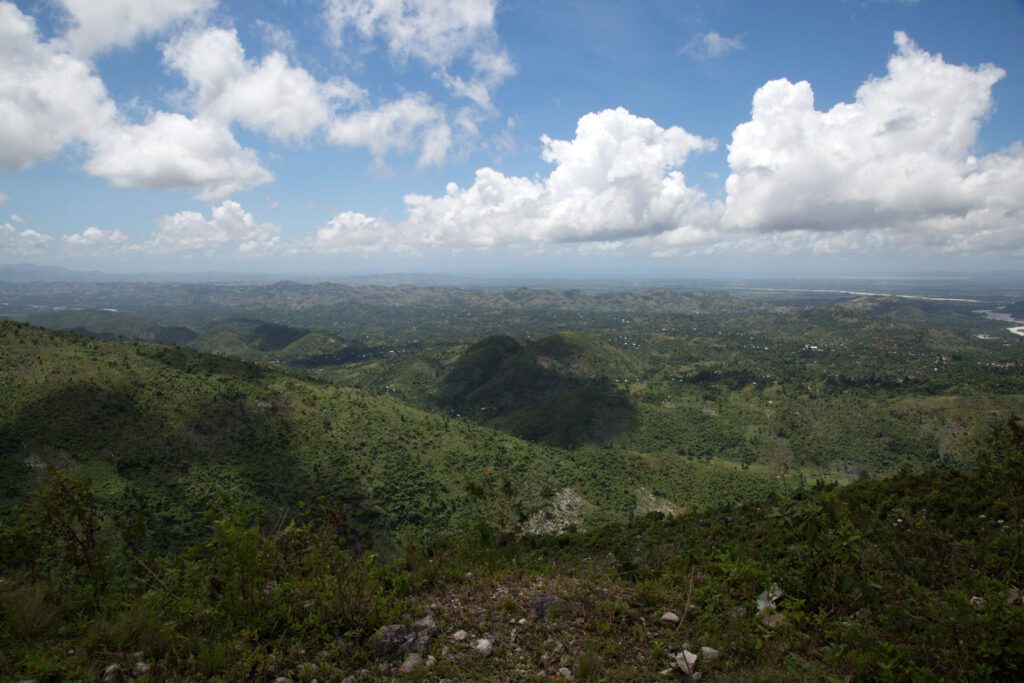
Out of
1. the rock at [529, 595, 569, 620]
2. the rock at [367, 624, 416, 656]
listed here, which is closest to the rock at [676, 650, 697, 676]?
the rock at [529, 595, 569, 620]

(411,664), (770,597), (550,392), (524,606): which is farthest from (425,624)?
(550,392)

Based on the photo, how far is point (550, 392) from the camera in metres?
169

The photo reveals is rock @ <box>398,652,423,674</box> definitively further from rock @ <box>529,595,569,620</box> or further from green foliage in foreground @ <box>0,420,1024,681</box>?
rock @ <box>529,595,569,620</box>

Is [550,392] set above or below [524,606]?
below

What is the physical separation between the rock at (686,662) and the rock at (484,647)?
9.15 ft

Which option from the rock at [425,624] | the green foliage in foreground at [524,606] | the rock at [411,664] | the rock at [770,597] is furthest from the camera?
the rock at [770,597]

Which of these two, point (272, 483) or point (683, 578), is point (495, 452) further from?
point (683, 578)

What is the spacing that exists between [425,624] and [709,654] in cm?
446

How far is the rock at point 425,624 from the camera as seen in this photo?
7.25 m

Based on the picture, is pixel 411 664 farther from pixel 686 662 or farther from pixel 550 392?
pixel 550 392

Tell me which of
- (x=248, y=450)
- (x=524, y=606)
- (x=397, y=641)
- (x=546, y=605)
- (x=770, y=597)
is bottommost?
(x=248, y=450)

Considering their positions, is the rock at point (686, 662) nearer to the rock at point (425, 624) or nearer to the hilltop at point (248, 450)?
the rock at point (425, 624)

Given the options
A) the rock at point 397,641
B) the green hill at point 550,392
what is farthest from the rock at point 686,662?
the green hill at point 550,392

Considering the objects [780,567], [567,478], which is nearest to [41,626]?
[780,567]
